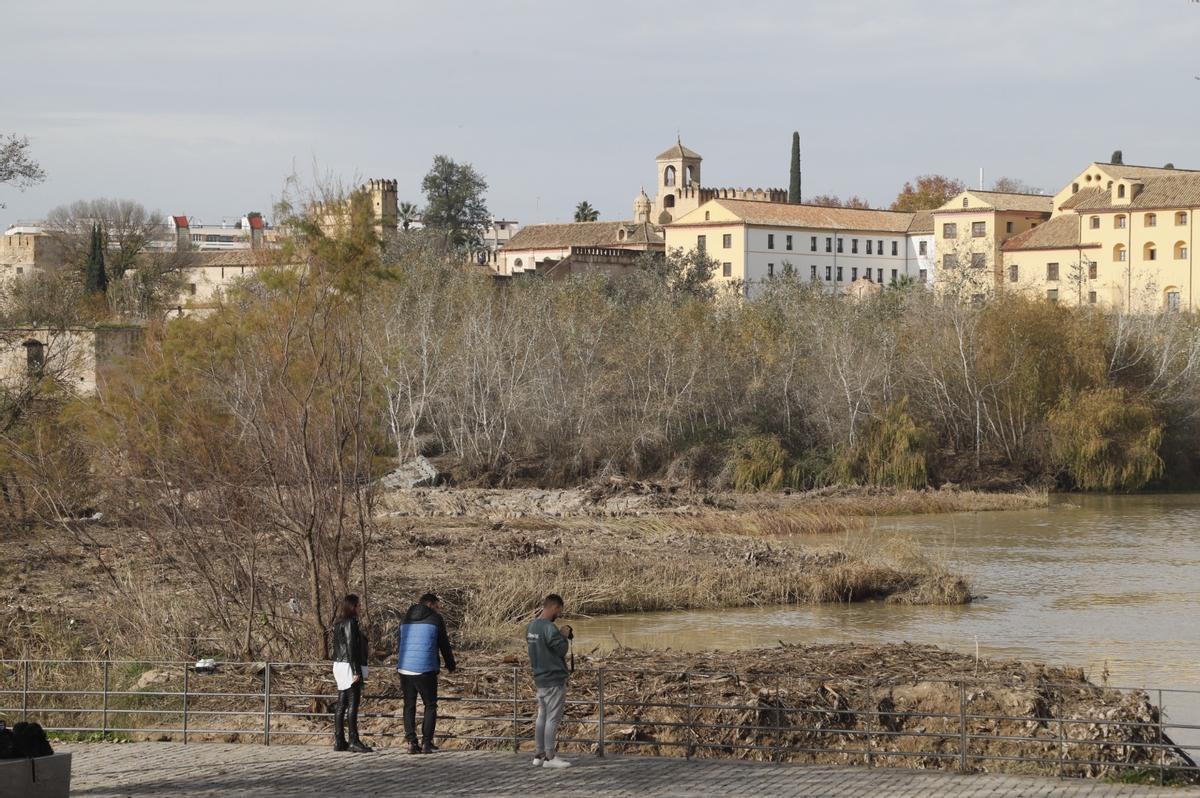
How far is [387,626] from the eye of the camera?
2161 cm

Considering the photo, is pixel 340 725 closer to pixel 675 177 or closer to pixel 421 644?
pixel 421 644

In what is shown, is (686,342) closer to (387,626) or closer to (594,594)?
(594,594)

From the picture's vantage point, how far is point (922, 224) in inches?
4737

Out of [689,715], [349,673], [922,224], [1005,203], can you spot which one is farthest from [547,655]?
[922,224]

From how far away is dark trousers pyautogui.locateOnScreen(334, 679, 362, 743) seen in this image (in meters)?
13.5

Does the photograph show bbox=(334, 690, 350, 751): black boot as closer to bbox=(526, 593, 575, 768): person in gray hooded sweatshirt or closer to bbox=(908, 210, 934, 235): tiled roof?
bbox=(526, 593, 575, 768): person in gray hooded sweatshirt

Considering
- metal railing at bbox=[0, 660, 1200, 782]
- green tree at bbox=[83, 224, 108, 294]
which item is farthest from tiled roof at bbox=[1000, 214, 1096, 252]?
metal railing at bbox=[0, 660, 1200, 782]

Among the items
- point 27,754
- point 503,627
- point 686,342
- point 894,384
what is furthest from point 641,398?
point 27,754

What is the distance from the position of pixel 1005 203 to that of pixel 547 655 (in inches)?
4107

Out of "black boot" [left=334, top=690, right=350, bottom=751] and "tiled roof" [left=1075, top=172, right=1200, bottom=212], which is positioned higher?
"tiled roof" [left=1075, top=172, right=1200, bottom=212]

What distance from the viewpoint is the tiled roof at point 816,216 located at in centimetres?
11456

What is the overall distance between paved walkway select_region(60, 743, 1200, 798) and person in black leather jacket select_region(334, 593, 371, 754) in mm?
200

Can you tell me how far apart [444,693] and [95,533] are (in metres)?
18.2

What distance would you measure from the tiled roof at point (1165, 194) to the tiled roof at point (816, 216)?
22.6 metres
